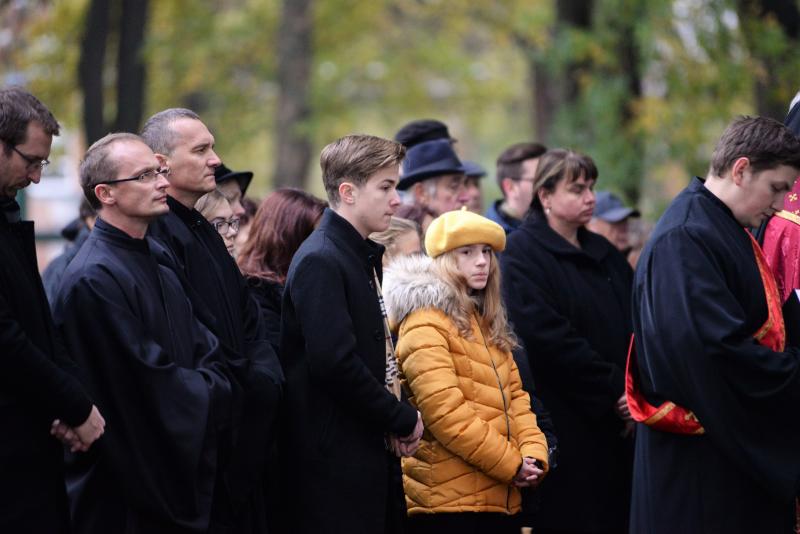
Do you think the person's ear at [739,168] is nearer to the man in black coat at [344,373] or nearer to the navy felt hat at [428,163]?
the man in black coat at [344,373]

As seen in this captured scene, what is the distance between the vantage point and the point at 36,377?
13.8ft

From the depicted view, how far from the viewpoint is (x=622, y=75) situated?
43.2ft

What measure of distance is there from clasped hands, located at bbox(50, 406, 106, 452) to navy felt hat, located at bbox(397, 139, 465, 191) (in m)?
3.59

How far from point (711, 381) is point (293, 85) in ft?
60.5

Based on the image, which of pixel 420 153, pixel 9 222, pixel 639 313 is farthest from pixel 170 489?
pixel 420 153

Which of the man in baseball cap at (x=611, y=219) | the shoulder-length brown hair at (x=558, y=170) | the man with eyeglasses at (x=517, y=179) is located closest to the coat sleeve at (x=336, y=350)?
the shoulder-length brown hair at (x=558, y=170)

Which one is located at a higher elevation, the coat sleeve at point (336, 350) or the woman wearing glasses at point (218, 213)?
the woman wearing glasses at point (218, 213)

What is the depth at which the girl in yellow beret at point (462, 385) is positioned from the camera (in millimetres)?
5422

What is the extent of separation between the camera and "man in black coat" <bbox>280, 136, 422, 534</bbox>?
500cm

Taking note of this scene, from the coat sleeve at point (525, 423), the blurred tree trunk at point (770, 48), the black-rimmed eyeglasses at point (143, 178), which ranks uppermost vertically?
the blurred tree trunk at point (770, 48)

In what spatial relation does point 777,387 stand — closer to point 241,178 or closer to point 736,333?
point 736,333

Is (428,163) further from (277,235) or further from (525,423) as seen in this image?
(525,423)

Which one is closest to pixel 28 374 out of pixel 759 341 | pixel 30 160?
pixel 30 160

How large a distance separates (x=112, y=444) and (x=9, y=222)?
856 millimetres
